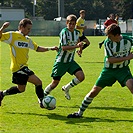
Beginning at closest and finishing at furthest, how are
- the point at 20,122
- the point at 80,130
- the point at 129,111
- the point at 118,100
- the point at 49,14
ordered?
the point at 80,130 → the point at 20,122 → the point at 129,111 → the point at 118,100 → the point at 49,14

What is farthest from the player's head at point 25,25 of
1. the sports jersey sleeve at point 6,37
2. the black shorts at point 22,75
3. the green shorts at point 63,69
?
the green shorts at point 63,69

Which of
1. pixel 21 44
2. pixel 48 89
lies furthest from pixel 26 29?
pixel 48 89

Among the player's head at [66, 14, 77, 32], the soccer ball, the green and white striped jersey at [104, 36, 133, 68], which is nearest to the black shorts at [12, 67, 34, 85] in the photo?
the soccer ball

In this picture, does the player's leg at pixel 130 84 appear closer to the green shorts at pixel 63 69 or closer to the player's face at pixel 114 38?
the player's face at pixel 114 38

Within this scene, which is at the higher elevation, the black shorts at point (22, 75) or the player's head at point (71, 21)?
the player's head at point (71, 21)

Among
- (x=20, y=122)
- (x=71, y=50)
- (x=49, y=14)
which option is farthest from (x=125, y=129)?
(x=49, y=14)

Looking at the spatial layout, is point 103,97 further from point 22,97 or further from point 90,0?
→ point 90,0

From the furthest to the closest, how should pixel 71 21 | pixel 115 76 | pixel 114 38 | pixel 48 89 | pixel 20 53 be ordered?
1. pixel 48 89
2. pixel 71 21
3. pixel 20 53
4. pixel 115 76
5. pixel 114 38

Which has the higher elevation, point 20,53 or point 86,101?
point 20,53

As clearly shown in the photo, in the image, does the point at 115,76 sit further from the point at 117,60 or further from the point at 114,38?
the point at 114,38

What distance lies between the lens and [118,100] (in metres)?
10.3

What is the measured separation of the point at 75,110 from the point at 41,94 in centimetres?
73

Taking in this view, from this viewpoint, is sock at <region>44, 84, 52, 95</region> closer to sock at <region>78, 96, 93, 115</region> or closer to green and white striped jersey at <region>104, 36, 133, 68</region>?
sock at <region>78, 96, 93, 115</region>

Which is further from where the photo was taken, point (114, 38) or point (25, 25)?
point (25, 25)
